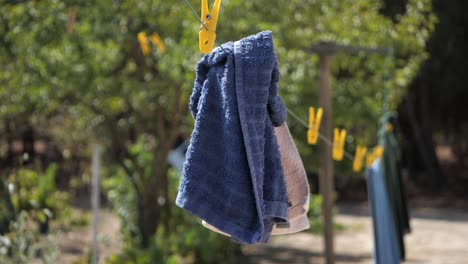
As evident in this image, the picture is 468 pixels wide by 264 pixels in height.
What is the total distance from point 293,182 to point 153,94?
13.8 feet

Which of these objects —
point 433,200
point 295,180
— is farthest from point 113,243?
point 433,200

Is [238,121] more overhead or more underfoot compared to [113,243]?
more overhead

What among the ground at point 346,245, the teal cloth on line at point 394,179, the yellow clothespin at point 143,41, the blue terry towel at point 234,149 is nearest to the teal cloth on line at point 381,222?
the teal cloth on line at point 394,179

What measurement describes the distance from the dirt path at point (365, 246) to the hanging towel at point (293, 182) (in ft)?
20.8

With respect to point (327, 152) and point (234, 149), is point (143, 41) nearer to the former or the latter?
point (327, 152)

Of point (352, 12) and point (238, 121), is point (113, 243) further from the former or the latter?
point (238, 121)

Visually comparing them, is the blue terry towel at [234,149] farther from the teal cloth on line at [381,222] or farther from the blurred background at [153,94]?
the teal cloth on line at [381,222]

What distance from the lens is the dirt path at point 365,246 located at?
9.41 metres

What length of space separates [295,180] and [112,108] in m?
4.82

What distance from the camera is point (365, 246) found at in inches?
416

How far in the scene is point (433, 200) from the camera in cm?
1742

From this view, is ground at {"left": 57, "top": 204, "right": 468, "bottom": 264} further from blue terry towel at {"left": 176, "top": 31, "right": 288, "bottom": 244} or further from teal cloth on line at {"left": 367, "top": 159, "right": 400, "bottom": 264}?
blue terry towel at {"left": 176, "top": 31, "right": 288, "bottom": 244}

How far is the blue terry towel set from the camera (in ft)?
7.77

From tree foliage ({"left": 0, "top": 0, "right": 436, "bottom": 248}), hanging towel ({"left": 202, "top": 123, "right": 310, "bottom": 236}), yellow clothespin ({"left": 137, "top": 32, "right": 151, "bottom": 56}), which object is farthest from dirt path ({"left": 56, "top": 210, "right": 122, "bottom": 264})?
hanging towel ({"left": 202, "top": 123, "right": 310, "bottom": 236})
